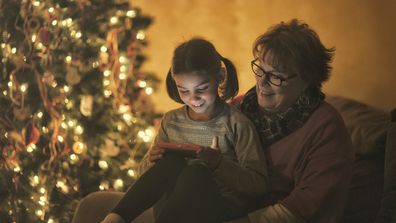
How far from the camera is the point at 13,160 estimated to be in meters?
3.31

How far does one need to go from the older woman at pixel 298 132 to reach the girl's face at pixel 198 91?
157 millimetres

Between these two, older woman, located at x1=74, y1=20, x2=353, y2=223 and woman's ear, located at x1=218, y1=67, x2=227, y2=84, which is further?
woman's ear, located at x1=218, y1=67, x2=227, y2=84

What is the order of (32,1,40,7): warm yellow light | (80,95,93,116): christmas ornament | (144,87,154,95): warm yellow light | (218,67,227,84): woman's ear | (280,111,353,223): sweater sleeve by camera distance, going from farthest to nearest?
(32,1,40,7): warm yellow light
(144,87,154,95): warm yellow light
(80,95,93,116): christmas ornament
(218,67,227,84): woman's ear
(280,111,353,223): sweater sleeve

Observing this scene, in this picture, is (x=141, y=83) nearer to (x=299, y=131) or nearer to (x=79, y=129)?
(x=79, y=129)

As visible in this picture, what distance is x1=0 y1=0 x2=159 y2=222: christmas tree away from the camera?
9.67 feet

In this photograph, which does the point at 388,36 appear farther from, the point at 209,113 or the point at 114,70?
the point at 114,70

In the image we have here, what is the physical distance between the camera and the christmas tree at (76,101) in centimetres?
295

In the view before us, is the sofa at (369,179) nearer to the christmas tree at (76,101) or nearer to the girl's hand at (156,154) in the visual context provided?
the girl's hand at (156,154)

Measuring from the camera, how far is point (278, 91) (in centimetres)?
184

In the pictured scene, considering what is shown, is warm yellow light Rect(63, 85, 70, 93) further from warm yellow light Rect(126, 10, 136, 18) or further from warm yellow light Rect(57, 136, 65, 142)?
warm yellow light Rect(126, 10, 136, 18)

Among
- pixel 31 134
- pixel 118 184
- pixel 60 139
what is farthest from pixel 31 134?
pixel 118 184

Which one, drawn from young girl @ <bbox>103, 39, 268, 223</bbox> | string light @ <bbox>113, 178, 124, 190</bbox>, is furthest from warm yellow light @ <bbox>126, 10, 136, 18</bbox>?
young girl @ <bbox>103, 39, 268, 223</bbox>

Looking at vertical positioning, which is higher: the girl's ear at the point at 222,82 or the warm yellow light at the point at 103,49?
the girl's ear at the point at 222,82

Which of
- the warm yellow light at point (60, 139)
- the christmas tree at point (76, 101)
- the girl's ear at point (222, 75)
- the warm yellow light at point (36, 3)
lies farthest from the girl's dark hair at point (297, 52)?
the warm yellow light at point (36, 3)
